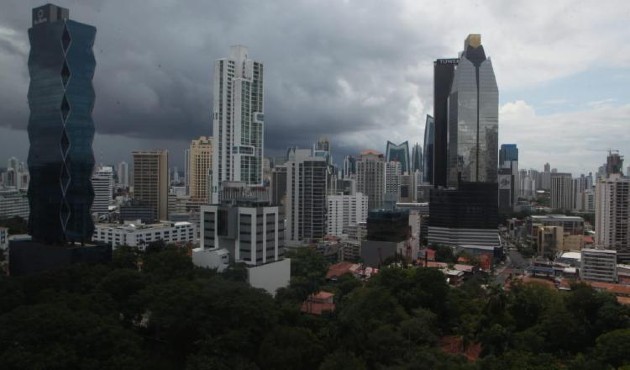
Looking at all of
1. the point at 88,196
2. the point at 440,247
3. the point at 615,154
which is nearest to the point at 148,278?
the point at 88,196

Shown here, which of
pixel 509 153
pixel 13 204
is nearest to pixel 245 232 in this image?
pixel 13 204

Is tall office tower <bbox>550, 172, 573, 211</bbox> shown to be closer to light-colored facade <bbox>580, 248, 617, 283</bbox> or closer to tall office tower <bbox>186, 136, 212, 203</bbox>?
light-colored facade <bbox>580, 248, 617, 283</bbox>

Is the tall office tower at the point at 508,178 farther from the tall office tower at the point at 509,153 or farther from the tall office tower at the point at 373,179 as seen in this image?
the tall office tower at the point at 373,179

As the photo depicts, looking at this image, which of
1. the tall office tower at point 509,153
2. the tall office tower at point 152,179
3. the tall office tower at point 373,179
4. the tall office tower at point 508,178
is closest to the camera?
the tall office tower at point 152,179

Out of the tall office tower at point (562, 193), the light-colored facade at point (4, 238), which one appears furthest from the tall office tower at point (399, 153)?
the light-colored facade at point (4, 238)

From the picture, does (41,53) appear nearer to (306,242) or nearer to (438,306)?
(438,306)

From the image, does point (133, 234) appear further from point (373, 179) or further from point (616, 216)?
point (616, 216)
